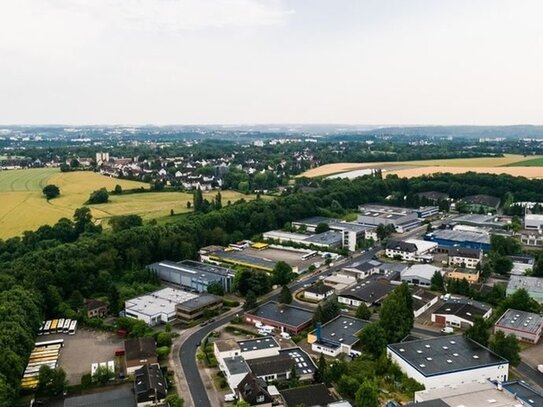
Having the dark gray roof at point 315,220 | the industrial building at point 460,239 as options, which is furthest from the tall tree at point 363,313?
the dark gray roof at point 315,220

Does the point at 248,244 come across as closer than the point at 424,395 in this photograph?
No

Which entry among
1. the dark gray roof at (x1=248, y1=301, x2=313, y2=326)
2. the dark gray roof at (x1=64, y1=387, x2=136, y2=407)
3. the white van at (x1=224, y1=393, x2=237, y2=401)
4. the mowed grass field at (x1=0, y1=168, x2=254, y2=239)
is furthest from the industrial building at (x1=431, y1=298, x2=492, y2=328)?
the mowed grass field at (x1=0, y1=168, x2=254, y2=239)

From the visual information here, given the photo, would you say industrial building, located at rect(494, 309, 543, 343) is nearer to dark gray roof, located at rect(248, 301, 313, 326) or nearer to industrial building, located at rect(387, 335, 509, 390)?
industrial building, located at rect(387, 335, 509, 390)

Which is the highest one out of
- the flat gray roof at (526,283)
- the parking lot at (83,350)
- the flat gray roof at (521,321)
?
the flat gray roof at (526,283)

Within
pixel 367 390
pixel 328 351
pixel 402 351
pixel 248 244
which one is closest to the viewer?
pixel 367 390

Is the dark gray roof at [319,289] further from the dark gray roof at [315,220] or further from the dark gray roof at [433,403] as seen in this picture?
the dark gray roof at [315,220]

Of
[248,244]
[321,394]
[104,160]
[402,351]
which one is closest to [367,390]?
[321,394]

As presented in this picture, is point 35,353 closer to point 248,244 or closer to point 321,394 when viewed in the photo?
point 321,394
